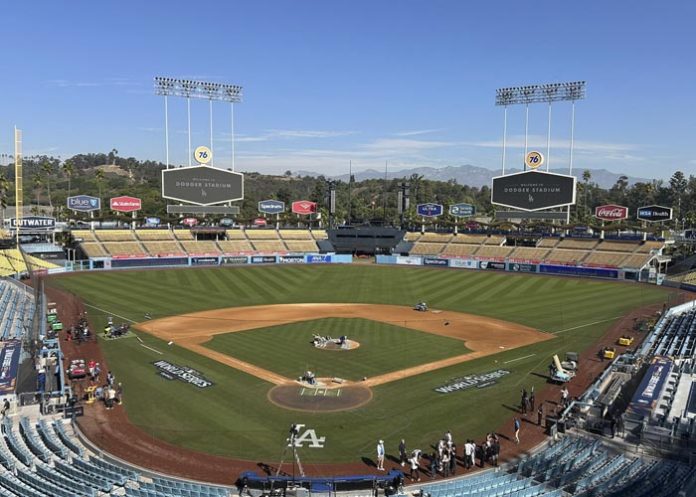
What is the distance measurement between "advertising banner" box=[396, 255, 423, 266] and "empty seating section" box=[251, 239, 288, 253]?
71.5 feet

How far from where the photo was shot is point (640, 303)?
197 feet

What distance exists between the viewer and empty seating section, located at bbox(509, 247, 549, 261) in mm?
89125

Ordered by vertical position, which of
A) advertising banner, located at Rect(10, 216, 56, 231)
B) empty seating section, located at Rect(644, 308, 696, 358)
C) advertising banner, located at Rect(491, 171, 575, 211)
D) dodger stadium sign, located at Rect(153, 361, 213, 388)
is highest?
advertising banner, located at Rect(491, 171, 575, 211)

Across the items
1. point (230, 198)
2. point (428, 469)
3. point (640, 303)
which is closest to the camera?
point (428, 469)

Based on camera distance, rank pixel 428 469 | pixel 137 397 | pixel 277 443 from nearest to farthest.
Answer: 1. pixel 428 469
2. pixel 277 443
3. pixel 137 397

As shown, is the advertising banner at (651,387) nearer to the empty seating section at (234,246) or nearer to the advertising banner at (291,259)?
the advertising banner at (291,259)

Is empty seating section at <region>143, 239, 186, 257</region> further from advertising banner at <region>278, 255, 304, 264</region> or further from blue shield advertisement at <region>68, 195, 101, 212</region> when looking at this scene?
advertising banner at <region>278, 255, 304, 264</region>

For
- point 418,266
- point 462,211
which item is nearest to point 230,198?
point 418,266

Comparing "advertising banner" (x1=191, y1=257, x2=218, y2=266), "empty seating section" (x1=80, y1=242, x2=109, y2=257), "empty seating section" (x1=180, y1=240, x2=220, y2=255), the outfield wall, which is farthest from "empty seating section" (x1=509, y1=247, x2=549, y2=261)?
"empty seating section" (x1=80, y1=242, x2=109, y2=257)

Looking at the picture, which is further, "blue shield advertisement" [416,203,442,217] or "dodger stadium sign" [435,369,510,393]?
"blue shield advertisement" [416,203,442,217]

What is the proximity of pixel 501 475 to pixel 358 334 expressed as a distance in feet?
81.5

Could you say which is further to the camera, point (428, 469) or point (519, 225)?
point (519, 225)

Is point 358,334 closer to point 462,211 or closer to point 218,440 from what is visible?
point 218,440

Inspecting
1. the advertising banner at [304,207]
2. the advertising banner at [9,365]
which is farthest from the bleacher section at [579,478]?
the advertising banner at [304,207]
